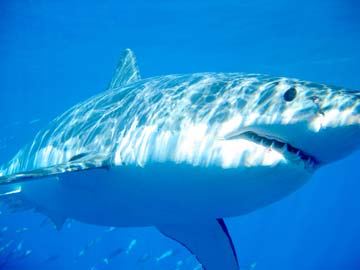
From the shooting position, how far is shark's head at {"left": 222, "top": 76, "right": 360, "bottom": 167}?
2.21m

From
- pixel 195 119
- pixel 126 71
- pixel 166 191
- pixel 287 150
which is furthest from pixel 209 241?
pixel 126 71

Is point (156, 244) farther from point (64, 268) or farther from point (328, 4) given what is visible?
point (328, 4)

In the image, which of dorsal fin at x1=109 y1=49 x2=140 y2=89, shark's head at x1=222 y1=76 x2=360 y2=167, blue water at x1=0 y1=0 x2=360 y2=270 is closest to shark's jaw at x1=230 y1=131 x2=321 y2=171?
shark's head at x1=222 y1=76 x2=360 y2=167

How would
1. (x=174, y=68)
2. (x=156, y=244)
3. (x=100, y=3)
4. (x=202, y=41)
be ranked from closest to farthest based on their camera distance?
(x=100, y=3)
(x=202, y=41)
(x=174, y=68)
(x=156, y=244)

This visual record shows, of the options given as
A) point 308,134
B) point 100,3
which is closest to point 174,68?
point 100,3

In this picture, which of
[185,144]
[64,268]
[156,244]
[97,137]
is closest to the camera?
[185,144]

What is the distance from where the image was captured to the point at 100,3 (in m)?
19.3

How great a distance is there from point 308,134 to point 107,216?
2680 mm

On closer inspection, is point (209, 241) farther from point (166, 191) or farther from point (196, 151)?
point (196, 151)

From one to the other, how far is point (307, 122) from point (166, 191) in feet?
4.67

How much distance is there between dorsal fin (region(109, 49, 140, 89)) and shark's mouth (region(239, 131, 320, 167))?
406 centimetres

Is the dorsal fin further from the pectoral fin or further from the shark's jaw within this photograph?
the shark's jaw

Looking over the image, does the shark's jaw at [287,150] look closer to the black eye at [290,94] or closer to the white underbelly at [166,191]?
the white underbelly at [166,191]

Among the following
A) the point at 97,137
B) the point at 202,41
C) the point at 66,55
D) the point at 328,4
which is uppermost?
the point at 328,4
